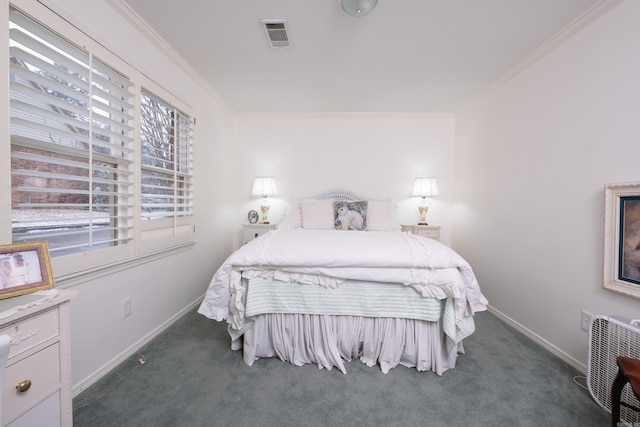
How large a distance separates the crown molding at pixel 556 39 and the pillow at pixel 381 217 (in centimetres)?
172

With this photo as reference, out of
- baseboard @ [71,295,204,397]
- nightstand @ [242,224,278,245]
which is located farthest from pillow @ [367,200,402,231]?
baseboard @ [71,295,204,397]

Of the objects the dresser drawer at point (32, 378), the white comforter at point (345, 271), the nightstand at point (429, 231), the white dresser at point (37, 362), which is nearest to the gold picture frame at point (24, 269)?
the white dresser at point (37, 362)

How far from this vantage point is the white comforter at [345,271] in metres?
1.63

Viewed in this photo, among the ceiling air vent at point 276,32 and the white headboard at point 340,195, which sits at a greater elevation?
the ceiling air vent at point 276,32

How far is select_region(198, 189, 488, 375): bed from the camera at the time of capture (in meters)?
1.65

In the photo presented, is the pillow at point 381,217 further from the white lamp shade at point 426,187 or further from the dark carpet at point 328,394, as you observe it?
the dark carpet at point 328,394

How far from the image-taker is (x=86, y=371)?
4.91 feet

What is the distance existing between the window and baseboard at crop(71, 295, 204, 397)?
67cm

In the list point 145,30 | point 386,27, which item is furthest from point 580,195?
point 145,30

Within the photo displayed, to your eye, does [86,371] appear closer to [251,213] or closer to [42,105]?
[42,105]

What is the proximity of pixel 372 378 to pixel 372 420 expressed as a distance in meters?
0.31

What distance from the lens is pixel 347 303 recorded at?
1.71m

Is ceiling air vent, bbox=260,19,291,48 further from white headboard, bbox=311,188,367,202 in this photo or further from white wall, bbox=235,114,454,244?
white headboard, bbox=311,188,367,202

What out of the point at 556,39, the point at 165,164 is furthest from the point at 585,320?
the point at 165,164
